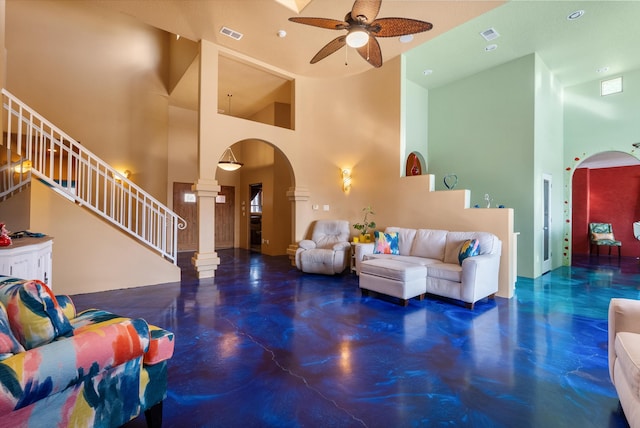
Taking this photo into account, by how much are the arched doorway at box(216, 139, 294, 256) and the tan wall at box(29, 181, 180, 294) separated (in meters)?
3.54

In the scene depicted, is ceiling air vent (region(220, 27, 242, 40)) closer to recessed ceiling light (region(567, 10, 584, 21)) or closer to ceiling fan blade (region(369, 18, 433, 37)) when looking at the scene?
ceiling fan blade (region(369, 18, 433, 37))

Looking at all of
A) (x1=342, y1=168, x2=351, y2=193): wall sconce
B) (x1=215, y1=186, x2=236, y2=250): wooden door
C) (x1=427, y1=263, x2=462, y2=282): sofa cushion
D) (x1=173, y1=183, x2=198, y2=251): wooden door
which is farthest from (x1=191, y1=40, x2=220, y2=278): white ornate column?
(x1=215, y1=186, x2=236, y2=250): wooden door

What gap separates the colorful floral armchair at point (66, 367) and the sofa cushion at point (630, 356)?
230 centimetres

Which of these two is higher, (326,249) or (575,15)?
(575,15)

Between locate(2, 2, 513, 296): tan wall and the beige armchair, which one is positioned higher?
locate(2, 2, 513, 296): tan wall

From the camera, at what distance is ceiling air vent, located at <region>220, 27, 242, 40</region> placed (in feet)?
15.3

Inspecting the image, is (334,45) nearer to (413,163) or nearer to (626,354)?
(626,354)

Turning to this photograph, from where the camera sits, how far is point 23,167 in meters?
3.88

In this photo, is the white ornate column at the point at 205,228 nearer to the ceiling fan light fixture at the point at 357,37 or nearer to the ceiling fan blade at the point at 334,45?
the ceiling fan blade at the point at 334,45

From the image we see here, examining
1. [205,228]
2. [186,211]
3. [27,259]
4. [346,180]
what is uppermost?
[346,180]

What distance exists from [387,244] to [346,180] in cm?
201

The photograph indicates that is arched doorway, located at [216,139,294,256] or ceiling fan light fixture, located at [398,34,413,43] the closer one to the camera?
ceiling fan light fixture, located at [398,34,413,43]

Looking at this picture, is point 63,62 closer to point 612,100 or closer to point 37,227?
point 37,227

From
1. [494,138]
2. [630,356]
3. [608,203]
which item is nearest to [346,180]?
[494,138]
